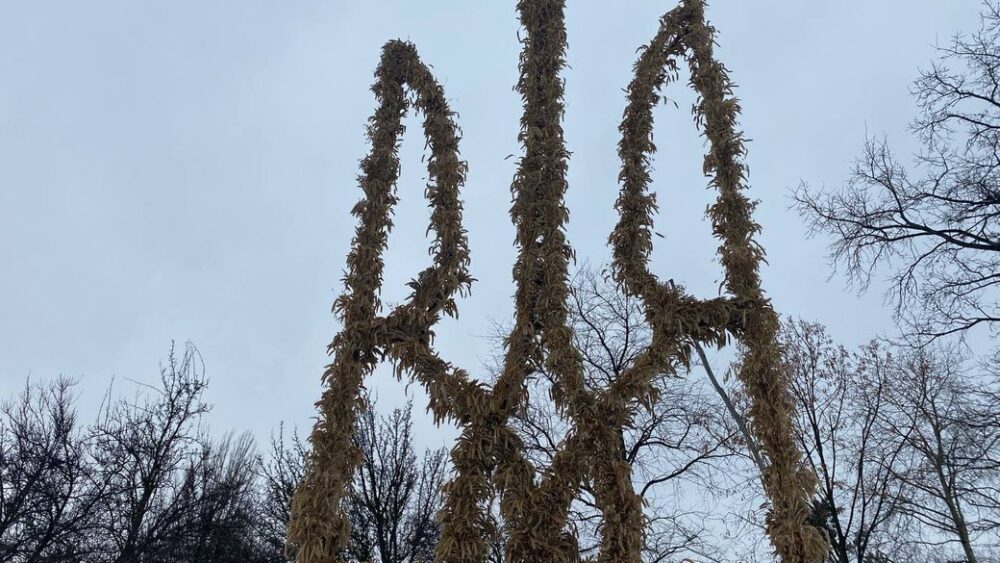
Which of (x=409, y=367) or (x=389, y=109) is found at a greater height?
(x=389, y=109)

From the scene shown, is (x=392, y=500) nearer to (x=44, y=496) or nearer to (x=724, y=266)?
(x=44, y=496)

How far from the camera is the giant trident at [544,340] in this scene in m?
3.87

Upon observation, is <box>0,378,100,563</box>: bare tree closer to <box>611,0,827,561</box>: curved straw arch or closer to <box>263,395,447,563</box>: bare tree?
<box>263,395,447,563</box>: bare tree

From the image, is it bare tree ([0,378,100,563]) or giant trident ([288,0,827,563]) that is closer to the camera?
giant trident ([288,0,827,563])

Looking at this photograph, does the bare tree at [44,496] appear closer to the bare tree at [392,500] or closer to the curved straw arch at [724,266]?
the bare tree at [392,500]

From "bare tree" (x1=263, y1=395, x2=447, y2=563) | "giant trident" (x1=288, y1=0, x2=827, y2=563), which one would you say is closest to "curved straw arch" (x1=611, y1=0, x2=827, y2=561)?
"giant trident" (x1=288, y1=0, x2=827, y2=563)

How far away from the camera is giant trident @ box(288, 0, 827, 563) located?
3.87 metres

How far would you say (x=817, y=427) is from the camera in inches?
552

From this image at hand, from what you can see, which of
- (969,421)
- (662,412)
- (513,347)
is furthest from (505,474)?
(662,412)

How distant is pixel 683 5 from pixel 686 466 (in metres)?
11.6

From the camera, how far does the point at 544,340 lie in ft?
14.4

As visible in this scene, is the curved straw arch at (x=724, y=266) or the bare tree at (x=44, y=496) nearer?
the curved straw arch at (x=724, y=266)

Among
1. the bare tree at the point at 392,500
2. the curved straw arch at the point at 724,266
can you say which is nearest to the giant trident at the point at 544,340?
the curved straw arch at the point at 724,266

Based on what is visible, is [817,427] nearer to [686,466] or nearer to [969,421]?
[686,466]
